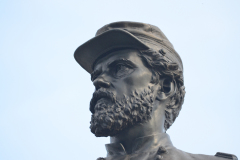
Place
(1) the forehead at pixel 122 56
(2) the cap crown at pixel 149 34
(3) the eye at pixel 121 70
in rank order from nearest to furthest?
1. (3) the eye at pixel 121 70
2. (1) the forehead at pixel 122 56
3. (2) the cap crown at pixel 149 34

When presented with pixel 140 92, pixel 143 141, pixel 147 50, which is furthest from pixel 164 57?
pixel 143 141

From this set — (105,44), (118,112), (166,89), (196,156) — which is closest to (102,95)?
(118,112)

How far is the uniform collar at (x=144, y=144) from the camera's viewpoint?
9484mm

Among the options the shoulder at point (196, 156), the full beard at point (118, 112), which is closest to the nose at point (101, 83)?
the full beard at point (118, 112)

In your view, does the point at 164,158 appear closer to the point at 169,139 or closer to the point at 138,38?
the point at 169,139

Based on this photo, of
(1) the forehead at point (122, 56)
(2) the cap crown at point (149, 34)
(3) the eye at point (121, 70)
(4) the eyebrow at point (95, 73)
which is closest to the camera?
(3) the eye at point (121, 70)

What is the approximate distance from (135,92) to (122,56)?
81 centimetres

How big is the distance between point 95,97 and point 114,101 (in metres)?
0.42

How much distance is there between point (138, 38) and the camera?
10.4m

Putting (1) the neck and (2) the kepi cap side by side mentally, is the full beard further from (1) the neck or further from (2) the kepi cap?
(2) the kepi cap

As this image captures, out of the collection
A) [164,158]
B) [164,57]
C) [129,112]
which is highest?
[164,57]

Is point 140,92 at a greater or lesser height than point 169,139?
greater

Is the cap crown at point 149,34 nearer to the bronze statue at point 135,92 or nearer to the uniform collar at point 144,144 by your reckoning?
the bronze statue at point 135,92

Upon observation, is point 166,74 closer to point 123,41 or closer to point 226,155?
point 123,41
